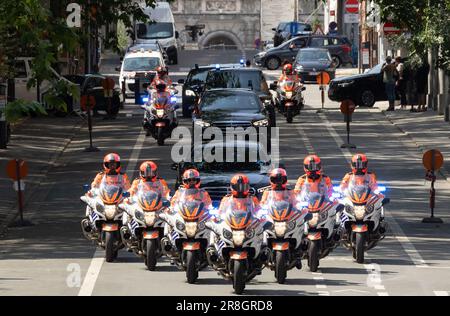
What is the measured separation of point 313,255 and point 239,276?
2235mm

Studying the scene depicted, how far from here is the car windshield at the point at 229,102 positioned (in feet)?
124

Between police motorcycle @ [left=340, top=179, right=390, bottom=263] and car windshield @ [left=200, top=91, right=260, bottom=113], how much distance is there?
1488cm

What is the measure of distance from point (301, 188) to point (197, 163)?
13.0ft

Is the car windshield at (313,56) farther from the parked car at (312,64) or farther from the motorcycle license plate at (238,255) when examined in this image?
the motorcycle license plate at (238,255)

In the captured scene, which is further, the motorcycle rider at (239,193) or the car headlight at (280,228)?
the car headlight at (280,228)

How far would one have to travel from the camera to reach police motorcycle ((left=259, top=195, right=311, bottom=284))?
68.1 ft

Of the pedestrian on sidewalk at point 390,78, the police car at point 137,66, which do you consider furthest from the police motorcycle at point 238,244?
the police car at point 137,66

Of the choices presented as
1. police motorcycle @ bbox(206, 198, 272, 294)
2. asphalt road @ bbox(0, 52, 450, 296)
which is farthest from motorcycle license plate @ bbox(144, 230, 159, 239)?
police motorcycle @ bbox(206, 198, 272, 294)

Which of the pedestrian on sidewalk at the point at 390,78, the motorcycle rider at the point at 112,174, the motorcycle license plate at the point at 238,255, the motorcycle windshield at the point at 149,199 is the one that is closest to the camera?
the motorcycle license plate at the point at 238,255

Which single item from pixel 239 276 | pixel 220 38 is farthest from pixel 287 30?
pixel 239 276

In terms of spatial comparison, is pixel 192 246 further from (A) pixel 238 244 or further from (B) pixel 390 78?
(B) pixel 390 78

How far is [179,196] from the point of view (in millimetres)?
21266

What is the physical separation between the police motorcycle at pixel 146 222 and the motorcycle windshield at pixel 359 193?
269 centimetres

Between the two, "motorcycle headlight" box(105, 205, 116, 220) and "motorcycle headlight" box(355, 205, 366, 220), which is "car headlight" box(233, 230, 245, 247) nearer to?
"motorcycle headlight" box(355, 205, 366, 220)
